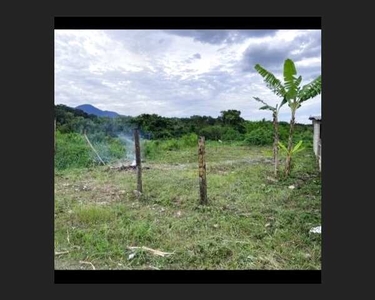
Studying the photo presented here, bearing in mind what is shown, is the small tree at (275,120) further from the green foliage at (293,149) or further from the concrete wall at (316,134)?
the concrete wall at (316,134)

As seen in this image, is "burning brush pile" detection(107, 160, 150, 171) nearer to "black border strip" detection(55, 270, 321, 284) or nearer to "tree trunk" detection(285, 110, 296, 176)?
"black border strip" detection(55, 270, 321, 284)

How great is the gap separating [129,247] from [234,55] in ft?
6.00

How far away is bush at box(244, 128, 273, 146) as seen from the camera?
353cm

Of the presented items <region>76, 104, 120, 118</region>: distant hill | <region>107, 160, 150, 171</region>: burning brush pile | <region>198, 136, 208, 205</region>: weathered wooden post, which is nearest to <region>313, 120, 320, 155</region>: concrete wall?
<region>198, 136, 208, 205</region>: weathered wooden post

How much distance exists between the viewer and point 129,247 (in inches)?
129

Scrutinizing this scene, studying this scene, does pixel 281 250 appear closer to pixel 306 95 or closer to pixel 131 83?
pixel 306 95

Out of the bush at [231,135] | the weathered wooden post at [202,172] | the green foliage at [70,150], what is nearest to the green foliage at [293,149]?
the bush at [231,135]

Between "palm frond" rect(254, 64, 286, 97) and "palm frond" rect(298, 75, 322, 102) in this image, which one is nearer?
"palm frond" rect(298, 75, 322, 102)

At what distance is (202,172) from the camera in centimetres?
356

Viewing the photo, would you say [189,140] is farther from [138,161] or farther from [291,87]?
[291,87]

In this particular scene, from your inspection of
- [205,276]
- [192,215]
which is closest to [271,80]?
[192,215]
